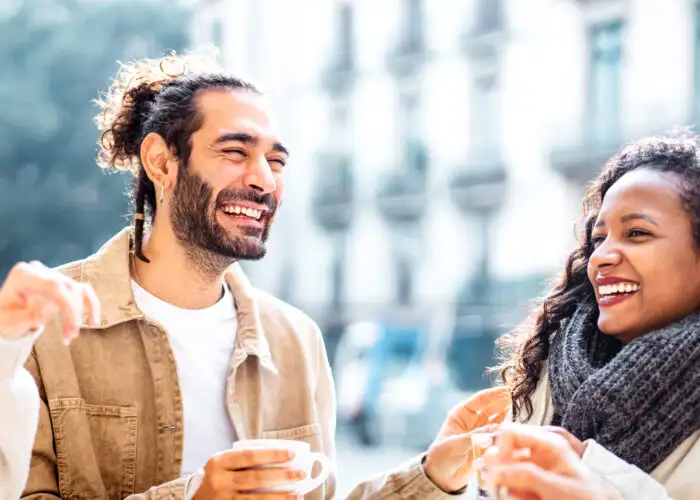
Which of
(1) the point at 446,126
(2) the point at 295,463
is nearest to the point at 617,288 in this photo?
(2) the point at 295,463

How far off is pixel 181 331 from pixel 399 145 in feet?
41.3

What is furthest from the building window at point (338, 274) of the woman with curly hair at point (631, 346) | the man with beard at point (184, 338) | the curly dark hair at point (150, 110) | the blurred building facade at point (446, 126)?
the woman with curly hair at point (631, 346)

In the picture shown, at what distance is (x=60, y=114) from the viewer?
38.4 ft

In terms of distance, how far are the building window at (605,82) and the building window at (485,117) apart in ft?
5.53

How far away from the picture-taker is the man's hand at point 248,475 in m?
1.19

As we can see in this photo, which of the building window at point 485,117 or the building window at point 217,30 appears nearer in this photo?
the building window at point 485,117

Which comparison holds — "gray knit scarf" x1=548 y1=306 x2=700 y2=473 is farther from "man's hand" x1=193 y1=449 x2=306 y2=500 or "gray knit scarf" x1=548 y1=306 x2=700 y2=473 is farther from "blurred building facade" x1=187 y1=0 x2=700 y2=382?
"blurred building facade" x1=187 y1=0 x2=700 y2=382

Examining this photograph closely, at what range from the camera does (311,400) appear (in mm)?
1744

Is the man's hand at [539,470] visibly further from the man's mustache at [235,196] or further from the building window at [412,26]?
the building window at [412,26]

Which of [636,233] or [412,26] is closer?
[636,233]

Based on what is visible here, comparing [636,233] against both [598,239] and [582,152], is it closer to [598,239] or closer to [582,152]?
[598,239]

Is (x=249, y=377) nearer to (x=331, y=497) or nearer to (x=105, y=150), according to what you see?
(x=331, y=497)

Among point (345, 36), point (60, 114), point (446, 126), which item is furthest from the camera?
point (345, 36)

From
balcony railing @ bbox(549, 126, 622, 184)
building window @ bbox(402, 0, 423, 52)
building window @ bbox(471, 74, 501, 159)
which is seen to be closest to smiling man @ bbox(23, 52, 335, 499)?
balcony railing @ bbox(549, 126, 622, 184)
